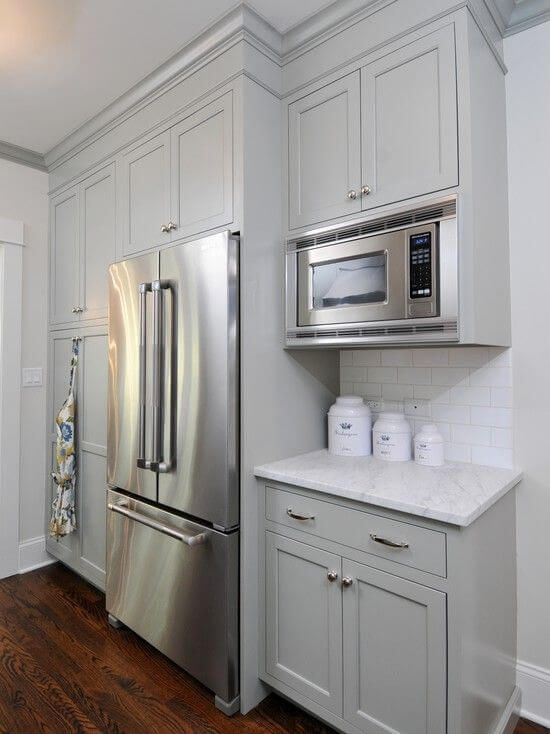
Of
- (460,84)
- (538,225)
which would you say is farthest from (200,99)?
(538,225)

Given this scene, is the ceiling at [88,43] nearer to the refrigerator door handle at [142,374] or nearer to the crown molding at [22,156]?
the crown molding at [22,156]

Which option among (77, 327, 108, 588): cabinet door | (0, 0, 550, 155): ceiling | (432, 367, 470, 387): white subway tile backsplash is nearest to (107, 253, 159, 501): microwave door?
(77, 327, 108, 588): cabinet door

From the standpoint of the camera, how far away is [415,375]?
2.08m

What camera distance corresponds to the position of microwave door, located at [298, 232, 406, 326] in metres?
1.65

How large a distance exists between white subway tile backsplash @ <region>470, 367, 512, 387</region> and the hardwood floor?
128 cm

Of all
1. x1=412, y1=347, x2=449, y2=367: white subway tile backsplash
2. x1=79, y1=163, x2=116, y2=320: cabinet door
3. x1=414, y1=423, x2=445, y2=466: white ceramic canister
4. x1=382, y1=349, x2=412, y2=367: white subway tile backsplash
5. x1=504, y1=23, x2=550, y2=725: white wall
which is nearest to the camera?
x1=504, y1=23, x2=550, y2=725: white wall

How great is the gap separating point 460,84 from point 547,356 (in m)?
1.01

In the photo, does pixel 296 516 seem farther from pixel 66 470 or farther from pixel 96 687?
pixel 66 470

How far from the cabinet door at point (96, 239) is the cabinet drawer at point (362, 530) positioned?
1.58 metres

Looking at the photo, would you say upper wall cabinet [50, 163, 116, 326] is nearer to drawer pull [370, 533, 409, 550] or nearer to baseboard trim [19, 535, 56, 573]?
baseboard trim [19, 535, 56, 573]

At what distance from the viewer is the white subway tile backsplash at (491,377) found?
1838 millimetres

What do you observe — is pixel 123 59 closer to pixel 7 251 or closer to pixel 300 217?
pixel 300 217

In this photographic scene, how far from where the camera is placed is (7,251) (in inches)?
115

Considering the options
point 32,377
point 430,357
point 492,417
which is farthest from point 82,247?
point 492,417
